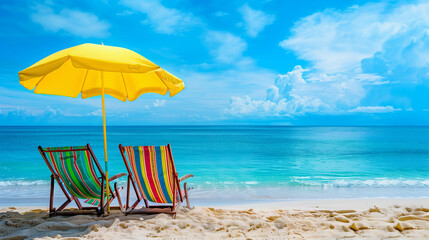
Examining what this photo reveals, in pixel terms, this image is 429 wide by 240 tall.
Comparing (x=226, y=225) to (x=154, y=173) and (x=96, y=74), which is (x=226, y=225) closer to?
(x=154, y=173)

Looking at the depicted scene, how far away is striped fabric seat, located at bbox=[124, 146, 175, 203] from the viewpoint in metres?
3.38

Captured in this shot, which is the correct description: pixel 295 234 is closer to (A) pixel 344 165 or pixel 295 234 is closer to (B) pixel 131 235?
(B) pixel 131 235

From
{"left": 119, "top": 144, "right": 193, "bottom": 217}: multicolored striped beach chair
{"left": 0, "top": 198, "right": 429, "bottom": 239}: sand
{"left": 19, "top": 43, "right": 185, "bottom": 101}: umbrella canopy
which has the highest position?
{"left": 19, "top": 43, "right": 185, "bottom": 101}: umbrella canopy

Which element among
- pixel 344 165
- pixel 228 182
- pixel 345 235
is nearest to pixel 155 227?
pixel 345 235

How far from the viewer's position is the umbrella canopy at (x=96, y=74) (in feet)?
9.40

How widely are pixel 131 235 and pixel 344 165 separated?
1103 centimetres

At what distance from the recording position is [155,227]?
124 inches

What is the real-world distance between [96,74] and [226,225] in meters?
2.75

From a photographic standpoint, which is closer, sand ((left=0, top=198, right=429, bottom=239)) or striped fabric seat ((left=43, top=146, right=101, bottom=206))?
sand ((left=0, top=198, right=429, bottom=239))

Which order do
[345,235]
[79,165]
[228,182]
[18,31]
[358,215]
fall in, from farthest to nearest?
[18,31] → [228,182] → [358,215] → [79,165] → [345,235]

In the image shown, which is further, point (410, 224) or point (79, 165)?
point (79, 165)

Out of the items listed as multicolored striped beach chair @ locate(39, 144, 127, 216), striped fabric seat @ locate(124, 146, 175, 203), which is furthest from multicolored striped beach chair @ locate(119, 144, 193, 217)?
multicolored striped beach chair @ locate(39, 144, 127, 216)

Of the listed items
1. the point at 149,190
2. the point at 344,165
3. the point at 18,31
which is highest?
the point at 18,31

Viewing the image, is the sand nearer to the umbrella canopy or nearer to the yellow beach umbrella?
the yellow beach umbrella
